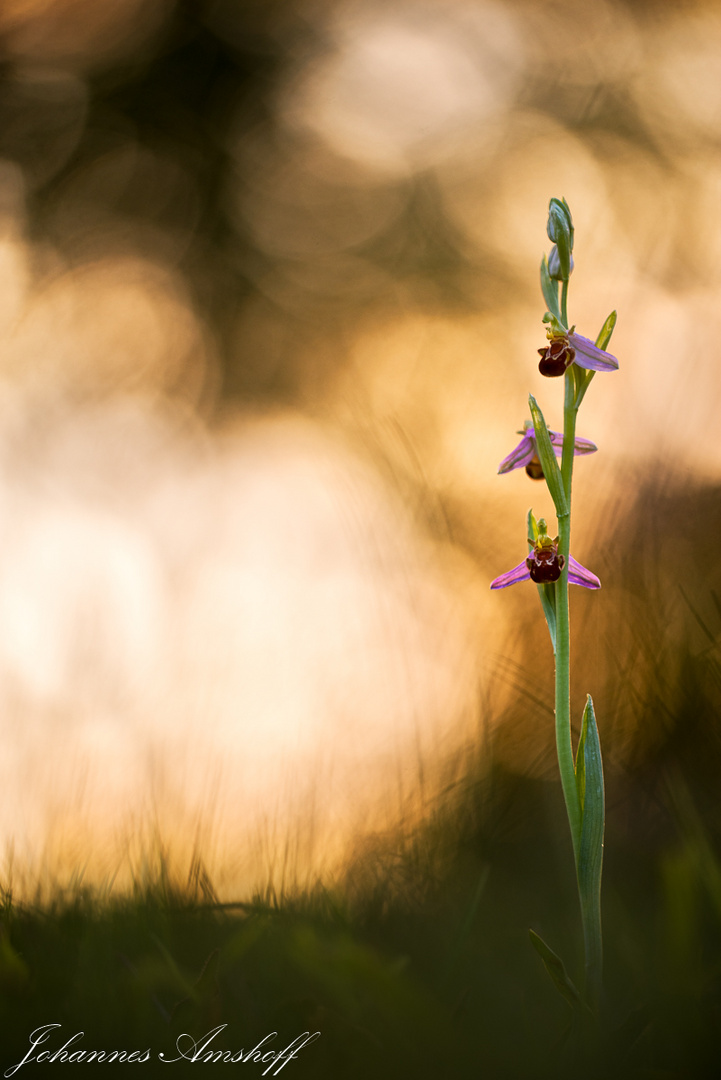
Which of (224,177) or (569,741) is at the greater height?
(224,177)

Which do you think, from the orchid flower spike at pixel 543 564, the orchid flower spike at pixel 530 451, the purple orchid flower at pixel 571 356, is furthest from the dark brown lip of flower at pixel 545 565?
the purple orchid flower at pixel 571 356

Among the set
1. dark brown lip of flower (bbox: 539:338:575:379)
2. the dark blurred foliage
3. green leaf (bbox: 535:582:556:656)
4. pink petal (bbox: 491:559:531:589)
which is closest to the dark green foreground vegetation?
green leaf (bbox: 535:582:556:656)

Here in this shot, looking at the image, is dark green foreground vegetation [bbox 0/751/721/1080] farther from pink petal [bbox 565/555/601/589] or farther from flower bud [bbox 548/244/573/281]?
flower bud [bbox 548/244/573/281]

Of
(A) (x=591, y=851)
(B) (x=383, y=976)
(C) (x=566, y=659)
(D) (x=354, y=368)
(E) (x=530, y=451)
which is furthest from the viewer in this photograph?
(D) (x=354, y=368)

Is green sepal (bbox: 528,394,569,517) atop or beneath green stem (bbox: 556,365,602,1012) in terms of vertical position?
atop

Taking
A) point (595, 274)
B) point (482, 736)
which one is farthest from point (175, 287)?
point (482, 736)

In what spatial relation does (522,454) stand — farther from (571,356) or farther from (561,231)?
(561,231)

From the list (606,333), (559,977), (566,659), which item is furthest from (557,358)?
(559,977)
